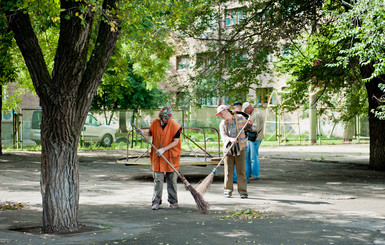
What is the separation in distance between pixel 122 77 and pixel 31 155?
16.7 feet

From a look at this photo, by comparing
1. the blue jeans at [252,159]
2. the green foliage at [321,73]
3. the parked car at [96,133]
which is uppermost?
the green foliage at [321,73]

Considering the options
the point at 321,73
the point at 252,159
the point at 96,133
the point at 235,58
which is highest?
the point at 235,58

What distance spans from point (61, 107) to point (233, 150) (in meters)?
4.08

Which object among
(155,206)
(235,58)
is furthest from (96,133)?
(155,206)

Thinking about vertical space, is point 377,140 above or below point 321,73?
below

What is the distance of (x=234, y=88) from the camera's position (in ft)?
51.5

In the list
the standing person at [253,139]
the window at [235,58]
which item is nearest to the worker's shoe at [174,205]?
the standing person at [253,139]

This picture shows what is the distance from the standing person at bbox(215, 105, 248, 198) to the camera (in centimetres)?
1018

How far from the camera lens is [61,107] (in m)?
6.96

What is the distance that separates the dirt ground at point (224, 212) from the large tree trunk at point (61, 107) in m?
0.42

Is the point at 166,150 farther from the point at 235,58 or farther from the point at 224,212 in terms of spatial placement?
the point at 235,58

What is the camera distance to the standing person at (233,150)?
10180mm

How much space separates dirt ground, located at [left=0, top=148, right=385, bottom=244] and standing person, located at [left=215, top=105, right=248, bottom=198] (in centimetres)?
25

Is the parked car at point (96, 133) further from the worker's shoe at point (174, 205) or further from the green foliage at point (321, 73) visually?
the worker's shoe at point (174, 205)
